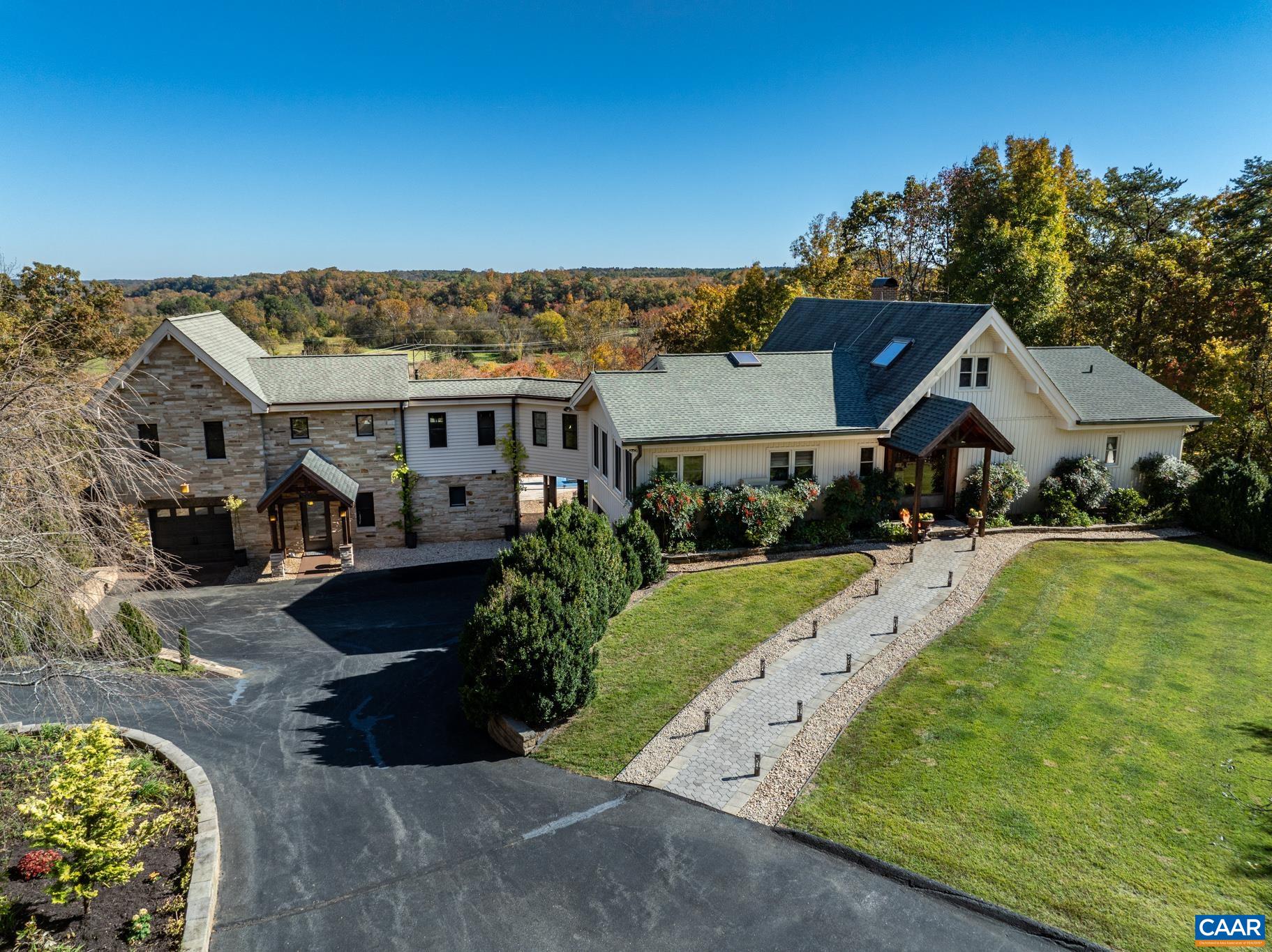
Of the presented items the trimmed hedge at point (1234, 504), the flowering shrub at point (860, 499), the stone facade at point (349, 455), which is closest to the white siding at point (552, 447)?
the stone facade at point (349, 455)

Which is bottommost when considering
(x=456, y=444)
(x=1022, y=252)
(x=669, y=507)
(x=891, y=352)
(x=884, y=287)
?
(x=669, y=507)

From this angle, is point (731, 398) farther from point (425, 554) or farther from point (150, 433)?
point (150, 433)

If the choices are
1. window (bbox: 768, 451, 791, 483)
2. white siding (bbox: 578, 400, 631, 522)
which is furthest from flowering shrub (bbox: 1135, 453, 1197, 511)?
white siding (bbox: 578, 400, 631, 522)

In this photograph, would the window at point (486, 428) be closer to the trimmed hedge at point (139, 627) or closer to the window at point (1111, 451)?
the trimmed hedge at point (139, 627)

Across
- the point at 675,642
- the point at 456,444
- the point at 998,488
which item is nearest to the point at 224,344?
the point at 456,444

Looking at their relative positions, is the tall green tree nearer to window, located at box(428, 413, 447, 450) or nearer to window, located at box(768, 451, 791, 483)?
window, located at box(768, 451, 791, 483)

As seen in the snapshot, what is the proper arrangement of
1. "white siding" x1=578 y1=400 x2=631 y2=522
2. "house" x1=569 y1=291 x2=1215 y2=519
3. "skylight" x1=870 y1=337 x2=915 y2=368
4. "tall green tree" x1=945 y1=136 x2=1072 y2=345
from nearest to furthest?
"house" x1=569 y1=291 x2=1215 y2=519
"white siding" x1=578 y1=400 x2=631 y2=522
"skylight" x1=870 y1=337 x2=915 y2=368
"tall green tree" x1=945 y1=136 x2=1072 y2=345

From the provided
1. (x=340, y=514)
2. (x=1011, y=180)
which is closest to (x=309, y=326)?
(x=340, y=514)
